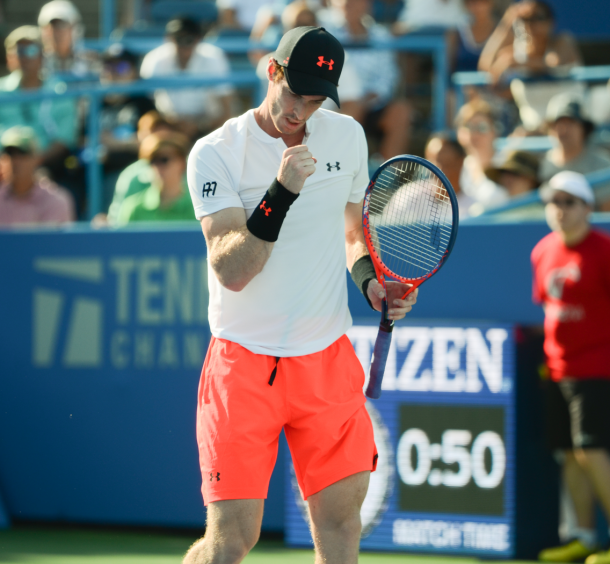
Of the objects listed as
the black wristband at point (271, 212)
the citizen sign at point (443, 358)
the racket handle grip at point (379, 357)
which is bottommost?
the citizen sign at point (443, 358)

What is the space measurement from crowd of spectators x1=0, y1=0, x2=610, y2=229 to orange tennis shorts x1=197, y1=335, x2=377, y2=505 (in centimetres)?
352

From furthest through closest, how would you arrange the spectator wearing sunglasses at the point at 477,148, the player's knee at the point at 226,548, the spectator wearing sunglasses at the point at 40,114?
1. the spectator wearing sunglasses at the point at 40,114
2. the spectator wearing sunglasses at the point at 477,148
3. the player's knee at the point at 226,548

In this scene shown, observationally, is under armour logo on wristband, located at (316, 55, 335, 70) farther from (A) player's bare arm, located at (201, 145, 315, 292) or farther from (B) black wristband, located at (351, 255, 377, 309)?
(B) black wristband, located at (351, 255, 377, 309)

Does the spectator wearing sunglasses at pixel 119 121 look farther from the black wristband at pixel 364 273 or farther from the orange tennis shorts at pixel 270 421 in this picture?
the orange tennis shorts at pixel 270 421

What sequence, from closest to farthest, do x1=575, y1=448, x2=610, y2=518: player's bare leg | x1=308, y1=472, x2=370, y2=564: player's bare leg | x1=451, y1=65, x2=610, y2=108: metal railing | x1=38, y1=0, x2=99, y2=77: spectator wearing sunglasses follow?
x1=308, y1=472, x2=370, y2=564: player's bare leg → x1=575, y1=448, x2=610, y2=518: player's bare leg → x1=451, y1=65, x2=610, y2=108: metal railing → x1=38, y1=0, x2=99, y2=77: spectator wearing sunglasses

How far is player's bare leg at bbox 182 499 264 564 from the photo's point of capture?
9.86 ft

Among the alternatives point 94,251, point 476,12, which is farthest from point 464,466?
point 476,12

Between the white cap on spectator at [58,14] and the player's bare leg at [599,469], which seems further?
the white cap on spectator at [58,14]

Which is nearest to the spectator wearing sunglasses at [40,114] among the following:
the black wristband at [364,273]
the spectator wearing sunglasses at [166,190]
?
the spectator wearing sunglasses at [166,190]

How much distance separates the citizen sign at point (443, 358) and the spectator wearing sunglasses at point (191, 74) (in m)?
3.16

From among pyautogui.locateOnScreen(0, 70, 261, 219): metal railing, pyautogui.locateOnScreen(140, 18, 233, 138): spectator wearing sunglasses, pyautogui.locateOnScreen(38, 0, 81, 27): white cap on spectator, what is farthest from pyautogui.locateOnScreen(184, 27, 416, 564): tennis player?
pyautogui.locateOnScreen(38, 0, 81, 27): white cap on spectator

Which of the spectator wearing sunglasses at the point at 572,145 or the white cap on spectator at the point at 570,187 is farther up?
the spectator wearing sunglasses at the point at 572,145

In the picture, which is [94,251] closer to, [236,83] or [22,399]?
[22,399]

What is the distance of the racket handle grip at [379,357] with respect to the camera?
10.5 ft
